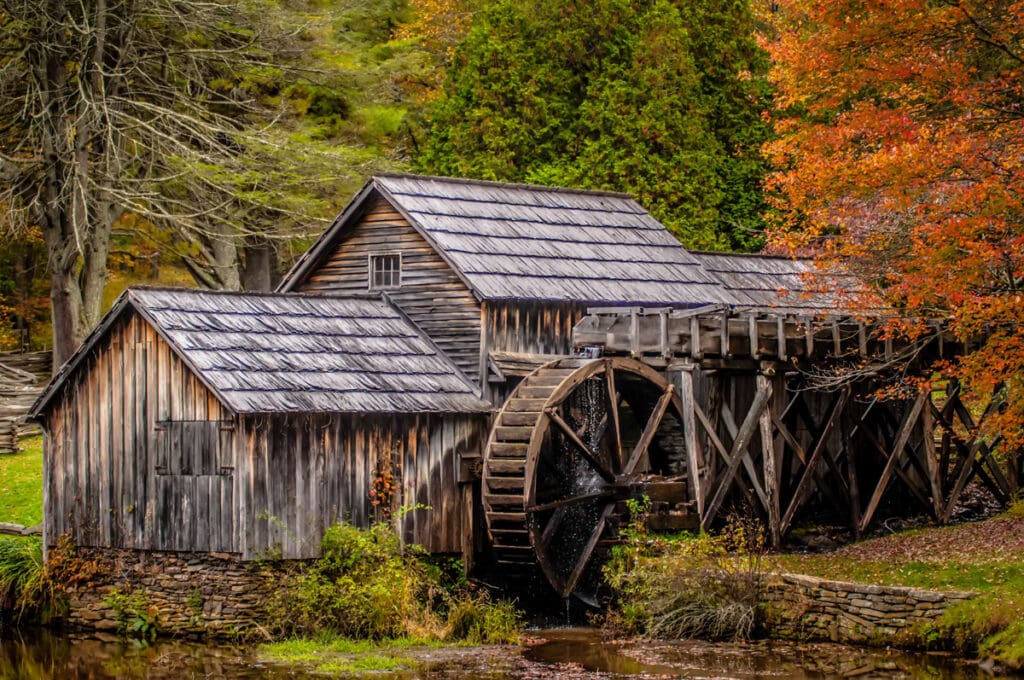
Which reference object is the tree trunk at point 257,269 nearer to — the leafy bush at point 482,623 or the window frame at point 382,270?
the window frame at point 382,270

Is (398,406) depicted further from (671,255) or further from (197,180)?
(197,180)

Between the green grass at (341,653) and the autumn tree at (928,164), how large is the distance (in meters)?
7.44

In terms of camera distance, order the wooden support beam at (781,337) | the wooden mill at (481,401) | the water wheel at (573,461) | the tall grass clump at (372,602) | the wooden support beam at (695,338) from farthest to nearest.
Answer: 1. the wooden support beam at (781,337)
2. the wooden support beam at (695,338)
3. the water wheel at (573,461)
4. the wooden mill at (481,401)
5. the tall grass clump at (372,602)

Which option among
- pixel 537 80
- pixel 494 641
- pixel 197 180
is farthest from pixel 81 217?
pixel 494 641

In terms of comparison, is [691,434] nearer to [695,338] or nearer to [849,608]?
[695,338]

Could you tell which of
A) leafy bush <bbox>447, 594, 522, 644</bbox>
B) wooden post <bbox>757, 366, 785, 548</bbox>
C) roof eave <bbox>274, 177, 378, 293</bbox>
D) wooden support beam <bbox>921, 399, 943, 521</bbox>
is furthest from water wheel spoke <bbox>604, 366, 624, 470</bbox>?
wooden support beam <bbox>921, 399, 943, 521</bbox>

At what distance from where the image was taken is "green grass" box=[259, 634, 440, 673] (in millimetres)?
16859

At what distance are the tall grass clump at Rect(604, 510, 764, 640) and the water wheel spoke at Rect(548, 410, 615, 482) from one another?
2.33 meters

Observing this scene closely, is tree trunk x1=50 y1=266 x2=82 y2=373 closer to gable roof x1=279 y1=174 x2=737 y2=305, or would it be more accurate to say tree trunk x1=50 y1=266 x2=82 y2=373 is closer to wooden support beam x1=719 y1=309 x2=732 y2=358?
gable roof x1=279 y1=174 x2=737 y2=305

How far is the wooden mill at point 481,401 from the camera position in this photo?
19500 millimetres

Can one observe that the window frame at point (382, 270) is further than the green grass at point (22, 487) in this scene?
No

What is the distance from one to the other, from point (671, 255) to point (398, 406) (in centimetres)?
703

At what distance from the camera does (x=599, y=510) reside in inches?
889

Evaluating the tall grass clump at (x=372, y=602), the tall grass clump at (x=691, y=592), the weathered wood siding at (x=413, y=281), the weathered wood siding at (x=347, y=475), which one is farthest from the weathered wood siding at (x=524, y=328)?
the tall grass clump at (x=691, y=592)
